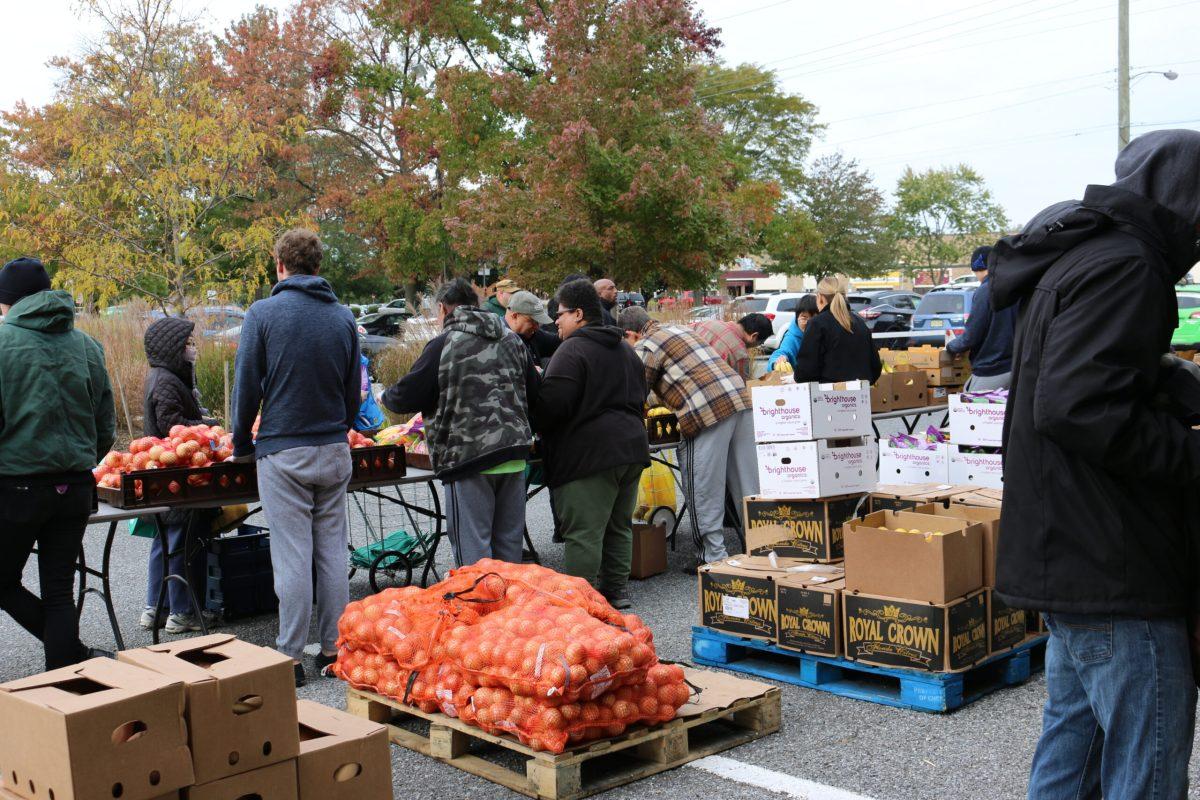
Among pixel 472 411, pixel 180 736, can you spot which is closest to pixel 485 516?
pixel 472 411

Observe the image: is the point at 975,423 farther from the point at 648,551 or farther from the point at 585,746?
the point at 585,746

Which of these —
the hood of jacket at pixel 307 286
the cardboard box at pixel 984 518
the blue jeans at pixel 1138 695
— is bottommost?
the cardboard box at pixel 984 518

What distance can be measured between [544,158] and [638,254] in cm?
201

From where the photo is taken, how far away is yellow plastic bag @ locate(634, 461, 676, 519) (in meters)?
8.01

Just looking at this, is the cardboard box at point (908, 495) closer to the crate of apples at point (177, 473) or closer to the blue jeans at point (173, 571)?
the crate of apples at point (177, 473)

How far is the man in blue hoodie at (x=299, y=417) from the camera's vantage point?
518cm

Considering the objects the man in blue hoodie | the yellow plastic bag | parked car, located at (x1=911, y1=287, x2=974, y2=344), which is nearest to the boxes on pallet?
the yellow plastic bag

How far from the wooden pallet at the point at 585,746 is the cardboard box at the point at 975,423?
9.44 feet

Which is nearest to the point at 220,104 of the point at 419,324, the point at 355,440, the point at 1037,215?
the point at 419,324

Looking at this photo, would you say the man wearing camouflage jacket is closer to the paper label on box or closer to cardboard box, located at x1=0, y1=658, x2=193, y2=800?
the paper label on box

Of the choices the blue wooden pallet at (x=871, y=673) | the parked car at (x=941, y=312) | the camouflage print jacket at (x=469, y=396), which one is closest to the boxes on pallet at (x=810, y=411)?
the blue wooden pallet at (x=871, y=673)

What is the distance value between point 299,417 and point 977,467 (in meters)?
4.00

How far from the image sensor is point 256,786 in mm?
2855

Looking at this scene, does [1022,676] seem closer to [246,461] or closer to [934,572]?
[934,572]
